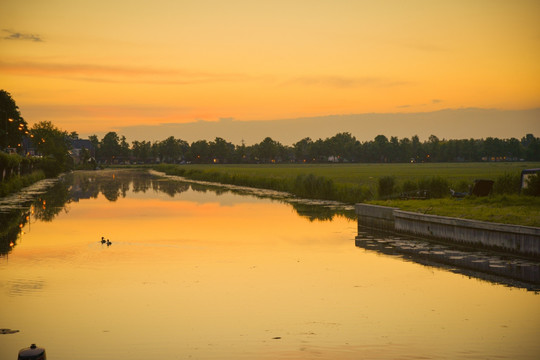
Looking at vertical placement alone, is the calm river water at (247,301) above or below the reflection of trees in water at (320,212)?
below

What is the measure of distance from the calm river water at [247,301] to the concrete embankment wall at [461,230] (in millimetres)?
2145

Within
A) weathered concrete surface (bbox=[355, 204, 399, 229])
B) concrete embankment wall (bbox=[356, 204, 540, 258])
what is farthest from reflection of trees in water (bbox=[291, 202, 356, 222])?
concrete embankment wall (bbox=[356, 204, 540, 258])

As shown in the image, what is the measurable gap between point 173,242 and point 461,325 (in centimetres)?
1731

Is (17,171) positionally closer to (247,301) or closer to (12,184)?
(12,184)

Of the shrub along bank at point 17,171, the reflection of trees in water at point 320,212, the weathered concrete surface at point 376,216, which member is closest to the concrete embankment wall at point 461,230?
the weathered concrete surface at point 376,216

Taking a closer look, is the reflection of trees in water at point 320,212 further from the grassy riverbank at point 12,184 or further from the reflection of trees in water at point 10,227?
the grassy riverbank at point 12,184

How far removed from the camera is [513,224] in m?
24.3

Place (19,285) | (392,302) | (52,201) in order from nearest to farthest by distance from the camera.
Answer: (392,302) → (19,285) → (52,201)

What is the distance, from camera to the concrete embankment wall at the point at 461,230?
22.9 metres

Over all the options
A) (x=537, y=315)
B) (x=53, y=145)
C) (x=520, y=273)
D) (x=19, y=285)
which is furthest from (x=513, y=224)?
(x=53, y=145)

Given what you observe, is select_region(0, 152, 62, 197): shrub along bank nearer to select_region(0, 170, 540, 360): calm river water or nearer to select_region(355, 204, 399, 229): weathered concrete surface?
select_region(0, 170, 540, 360): calm river water

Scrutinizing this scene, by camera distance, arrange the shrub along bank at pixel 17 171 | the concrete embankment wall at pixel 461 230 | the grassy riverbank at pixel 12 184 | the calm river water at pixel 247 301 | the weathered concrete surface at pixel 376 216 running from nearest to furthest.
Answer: the calm river water at pixel 247 301 < the concrete embankment wall at pixel 461 230 < the weathered concrete surface at pixel 376 216 < the grassy riverbank at pixel 12 184 < the shrub along bank at pixel 17 171

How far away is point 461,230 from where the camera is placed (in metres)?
26.4

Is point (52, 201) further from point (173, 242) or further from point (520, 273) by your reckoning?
point (520, 273)
